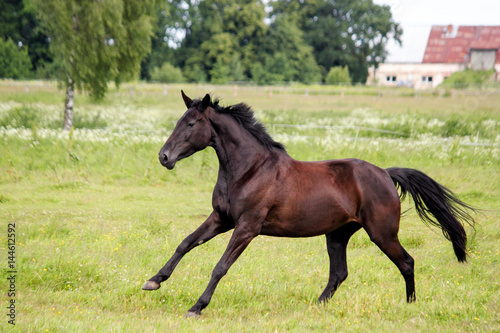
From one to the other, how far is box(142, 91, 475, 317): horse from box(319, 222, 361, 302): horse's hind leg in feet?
0.04

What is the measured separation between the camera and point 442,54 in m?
58.2

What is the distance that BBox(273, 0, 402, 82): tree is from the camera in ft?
211

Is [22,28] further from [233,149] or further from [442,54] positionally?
[442,54]

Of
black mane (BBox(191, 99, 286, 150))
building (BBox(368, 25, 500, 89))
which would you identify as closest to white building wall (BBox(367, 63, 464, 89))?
building (BBox(368, 25, 500, 89))

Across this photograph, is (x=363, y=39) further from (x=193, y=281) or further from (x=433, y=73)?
(x=193, y=281)

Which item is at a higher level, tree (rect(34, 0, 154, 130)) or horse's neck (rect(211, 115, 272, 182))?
tree (rect(34, 0, 154, 130))

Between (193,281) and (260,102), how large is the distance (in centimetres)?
2732

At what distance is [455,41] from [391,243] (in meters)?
60.3

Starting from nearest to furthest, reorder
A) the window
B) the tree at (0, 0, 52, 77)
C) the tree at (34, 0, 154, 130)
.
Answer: the tree at (34, 0, 154, 130) → the tree at (0, 0, 52, 77) → the window

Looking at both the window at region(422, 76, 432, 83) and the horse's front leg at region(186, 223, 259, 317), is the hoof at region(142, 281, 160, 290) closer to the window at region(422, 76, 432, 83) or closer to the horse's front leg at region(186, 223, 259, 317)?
the horse's front leg at region(186, 223, 259, 317)

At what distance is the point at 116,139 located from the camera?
614 inches

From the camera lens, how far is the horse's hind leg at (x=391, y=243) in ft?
16.5

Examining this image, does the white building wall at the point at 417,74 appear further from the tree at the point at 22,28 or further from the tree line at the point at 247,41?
the tree at the point at 22,28

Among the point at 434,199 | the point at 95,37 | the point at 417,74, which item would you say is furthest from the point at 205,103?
the point at 417,74
